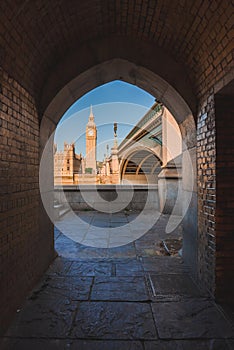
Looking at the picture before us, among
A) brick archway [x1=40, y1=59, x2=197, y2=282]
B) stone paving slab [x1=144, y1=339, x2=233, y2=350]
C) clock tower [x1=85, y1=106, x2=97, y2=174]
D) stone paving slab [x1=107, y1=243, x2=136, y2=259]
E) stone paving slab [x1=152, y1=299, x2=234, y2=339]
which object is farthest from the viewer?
clock tower [x1=85, y1=106, x2=97, y2=174]

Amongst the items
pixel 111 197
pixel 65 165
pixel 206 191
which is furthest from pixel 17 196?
pixel 65 165

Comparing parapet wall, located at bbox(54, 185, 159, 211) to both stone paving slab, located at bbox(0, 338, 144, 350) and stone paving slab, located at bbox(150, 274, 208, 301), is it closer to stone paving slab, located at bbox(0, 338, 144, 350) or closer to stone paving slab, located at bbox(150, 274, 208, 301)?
stone paving slab, located at bbox(150, 274, 208, 301)

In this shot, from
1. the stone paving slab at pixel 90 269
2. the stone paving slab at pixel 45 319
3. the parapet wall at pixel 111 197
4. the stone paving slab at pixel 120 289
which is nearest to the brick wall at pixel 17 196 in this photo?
the stone paving slab at pixel 45 319

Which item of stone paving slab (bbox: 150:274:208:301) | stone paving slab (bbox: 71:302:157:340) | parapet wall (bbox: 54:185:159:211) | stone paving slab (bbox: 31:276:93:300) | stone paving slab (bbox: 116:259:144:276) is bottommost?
stone paving slab (bbox: 71:302:157:340)

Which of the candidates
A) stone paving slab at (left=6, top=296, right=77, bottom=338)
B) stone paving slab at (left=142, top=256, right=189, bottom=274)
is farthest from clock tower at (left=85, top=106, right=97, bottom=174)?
stone paving slab at (left=6, top=296, right=77, bottom=338)

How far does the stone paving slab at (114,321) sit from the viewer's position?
214cm

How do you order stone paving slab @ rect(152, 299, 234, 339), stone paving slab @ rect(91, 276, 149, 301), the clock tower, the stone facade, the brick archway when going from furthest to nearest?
1. the clock tower
2. the stone facade
3. the brick archway
4. stone paving slab @ rect(91, 276, 149, 301)
5. stone paving slab @ rect(152, 299, 234, 339)

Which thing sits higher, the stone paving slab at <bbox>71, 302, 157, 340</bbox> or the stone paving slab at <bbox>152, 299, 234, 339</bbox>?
the stone paving slab at <bbox>152, 299, 234, 339</bbox>

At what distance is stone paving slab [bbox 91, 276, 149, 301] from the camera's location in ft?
9.11

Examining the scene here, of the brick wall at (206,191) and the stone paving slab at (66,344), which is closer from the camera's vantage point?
the stone paving slab at (66,344)

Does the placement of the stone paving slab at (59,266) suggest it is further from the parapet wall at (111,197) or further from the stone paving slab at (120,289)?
the parapet wall at (111,197)

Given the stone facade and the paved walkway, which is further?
the stone facade

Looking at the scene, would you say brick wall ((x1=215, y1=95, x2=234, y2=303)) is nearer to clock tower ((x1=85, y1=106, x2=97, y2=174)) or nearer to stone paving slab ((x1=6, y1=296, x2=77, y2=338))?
stone paving slab ((x1=6, y1=296, x2=77, y2=338))

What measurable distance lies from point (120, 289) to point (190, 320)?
0.93 meters
